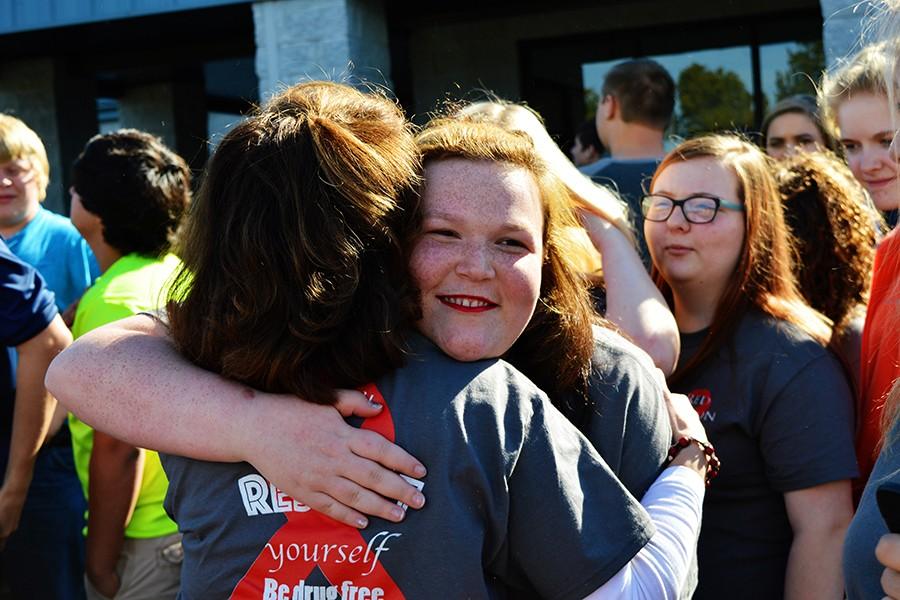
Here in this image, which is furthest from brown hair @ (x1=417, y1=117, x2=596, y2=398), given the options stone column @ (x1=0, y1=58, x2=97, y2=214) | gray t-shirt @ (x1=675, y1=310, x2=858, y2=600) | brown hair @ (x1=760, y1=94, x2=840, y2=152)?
stone column @ (x1=0, y1=58, x2=97, y2=214)

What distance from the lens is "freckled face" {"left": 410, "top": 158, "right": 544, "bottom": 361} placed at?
4.85 ft

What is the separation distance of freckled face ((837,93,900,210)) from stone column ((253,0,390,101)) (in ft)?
15.5

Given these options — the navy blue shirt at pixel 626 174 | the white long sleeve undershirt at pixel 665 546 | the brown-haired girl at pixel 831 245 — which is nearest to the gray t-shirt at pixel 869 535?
the white long sleeve undershirt at pixel 665 546

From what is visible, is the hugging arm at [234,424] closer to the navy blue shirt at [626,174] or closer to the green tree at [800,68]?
the navy blue shirt at [626,174]

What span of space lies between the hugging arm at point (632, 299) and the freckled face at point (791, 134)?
2.52 m

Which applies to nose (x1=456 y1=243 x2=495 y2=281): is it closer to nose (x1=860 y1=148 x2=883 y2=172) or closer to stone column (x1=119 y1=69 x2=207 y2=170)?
nose (x1=860 y1=148 x2=883 y2=172)

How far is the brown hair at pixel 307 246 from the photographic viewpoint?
4.57 feet

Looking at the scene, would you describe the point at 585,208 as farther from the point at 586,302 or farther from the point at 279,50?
the point at 279,50

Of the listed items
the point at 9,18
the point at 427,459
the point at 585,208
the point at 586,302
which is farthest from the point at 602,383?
the point at 9,18

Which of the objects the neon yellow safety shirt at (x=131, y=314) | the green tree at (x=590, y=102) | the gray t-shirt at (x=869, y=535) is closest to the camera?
the gray t-shirt at (x=869, y=535)

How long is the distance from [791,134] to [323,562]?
3.86 m

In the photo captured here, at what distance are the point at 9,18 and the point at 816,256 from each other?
9047mm

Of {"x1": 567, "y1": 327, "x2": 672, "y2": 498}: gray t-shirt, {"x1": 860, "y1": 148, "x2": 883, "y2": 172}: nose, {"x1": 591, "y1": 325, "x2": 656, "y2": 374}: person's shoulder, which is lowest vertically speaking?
{"x1": 567, "y1": 327, "x2": 672, "y2": 498}: gray t-shirt

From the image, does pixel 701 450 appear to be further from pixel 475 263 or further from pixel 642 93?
pixel 642 93
